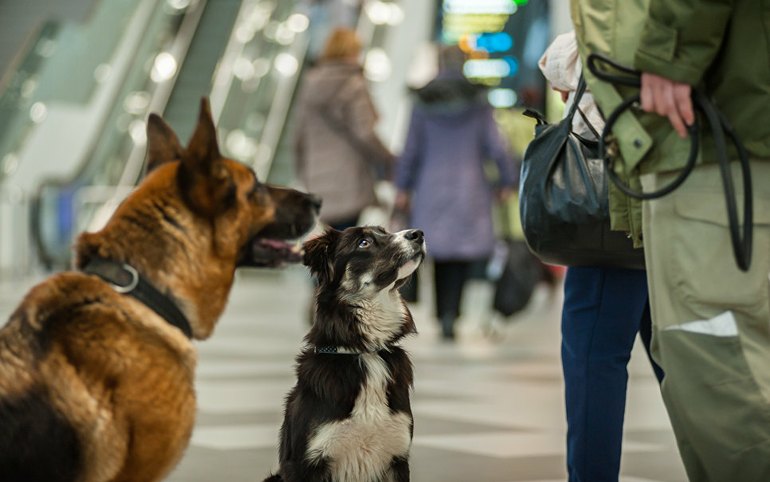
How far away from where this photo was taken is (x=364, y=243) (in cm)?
393

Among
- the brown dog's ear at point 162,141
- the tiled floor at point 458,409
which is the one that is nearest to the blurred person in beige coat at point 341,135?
the tiled floor at point 458,409

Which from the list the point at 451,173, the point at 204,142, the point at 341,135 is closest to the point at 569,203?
the point at 204,142

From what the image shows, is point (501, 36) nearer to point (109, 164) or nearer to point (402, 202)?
point (109, 164)

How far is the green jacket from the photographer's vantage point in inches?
102

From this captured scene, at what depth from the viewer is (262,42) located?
2089 cm

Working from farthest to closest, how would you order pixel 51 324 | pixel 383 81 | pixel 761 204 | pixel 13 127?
pixel 383 81, pixel 13 127, pixel 51 324, pixel 761 204

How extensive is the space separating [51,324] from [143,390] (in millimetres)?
297

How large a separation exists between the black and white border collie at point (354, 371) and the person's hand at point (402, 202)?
5.95 m

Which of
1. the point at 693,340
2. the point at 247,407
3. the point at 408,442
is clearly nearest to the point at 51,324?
the point at 408,442

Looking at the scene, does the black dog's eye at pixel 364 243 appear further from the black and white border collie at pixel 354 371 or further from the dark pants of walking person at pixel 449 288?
the dark pants of walking person at pixel 449 288

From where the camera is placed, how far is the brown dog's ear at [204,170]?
11.9ft

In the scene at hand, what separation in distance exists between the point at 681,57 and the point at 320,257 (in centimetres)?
152

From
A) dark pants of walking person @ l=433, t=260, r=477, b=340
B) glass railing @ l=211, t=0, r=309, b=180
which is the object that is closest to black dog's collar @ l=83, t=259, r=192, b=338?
dark pants of walking person @ l=433, t=260, r=477, b=340

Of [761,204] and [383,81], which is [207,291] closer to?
[761,204]
